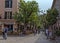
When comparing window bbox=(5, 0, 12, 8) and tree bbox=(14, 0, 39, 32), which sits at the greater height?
window bbox=(5, 0, 12, 8)

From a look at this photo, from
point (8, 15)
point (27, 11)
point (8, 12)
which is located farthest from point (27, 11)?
point (8, 12)

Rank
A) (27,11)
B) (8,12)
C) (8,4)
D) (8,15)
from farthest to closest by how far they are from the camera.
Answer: (8,12), (8,4), (8,15), (27,11)

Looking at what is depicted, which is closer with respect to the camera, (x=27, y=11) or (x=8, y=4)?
(x=27, y=11)

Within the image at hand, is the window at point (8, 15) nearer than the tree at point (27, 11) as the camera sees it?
No

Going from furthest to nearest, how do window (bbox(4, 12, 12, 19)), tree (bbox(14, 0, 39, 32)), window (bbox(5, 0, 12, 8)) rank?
window (bbox(5, 0, 12, 8))
window (bbox(4, 12, 12, 19))
tree (bbox(14, 0, 39, 32))

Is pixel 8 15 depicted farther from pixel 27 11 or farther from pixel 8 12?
pixel 27 11

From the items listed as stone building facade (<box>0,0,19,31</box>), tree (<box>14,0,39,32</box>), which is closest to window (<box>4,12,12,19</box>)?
stone building facade (<box>0,0,19,31</box>)

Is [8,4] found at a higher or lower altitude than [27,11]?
higher

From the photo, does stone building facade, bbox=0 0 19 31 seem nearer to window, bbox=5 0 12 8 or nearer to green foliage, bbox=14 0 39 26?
window, bbox=5 0 12 8

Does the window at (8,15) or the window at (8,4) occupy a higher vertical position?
the window at (8,4)

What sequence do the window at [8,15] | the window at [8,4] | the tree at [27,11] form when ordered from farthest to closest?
the window at [8,4] < the window at [8,15] < the tree at [27,11]

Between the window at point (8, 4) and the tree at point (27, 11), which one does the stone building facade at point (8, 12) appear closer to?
the window at point (8, 4)

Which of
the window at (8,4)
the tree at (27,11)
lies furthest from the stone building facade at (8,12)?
the tree at (27,11)

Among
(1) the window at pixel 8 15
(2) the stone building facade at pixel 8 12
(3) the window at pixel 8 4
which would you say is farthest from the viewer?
(3) the window at pixel 8 4
